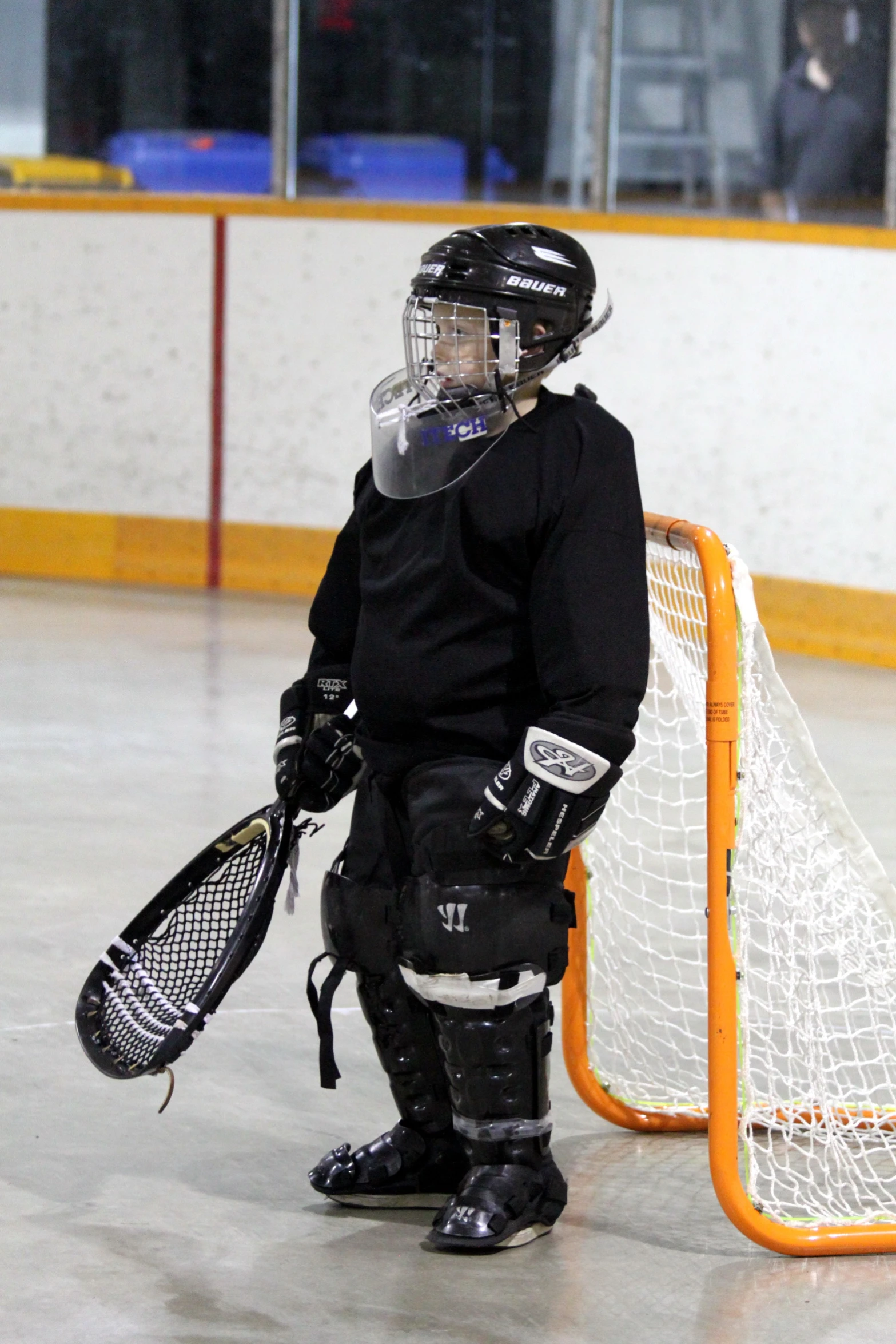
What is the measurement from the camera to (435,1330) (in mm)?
2512

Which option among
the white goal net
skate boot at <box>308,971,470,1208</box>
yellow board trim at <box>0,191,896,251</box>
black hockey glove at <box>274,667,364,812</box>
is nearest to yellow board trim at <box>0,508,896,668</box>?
yellow board trim at <box>0,191,896,251</box>

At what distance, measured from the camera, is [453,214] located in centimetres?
813

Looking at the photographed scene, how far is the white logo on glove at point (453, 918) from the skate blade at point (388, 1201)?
1.60 feet

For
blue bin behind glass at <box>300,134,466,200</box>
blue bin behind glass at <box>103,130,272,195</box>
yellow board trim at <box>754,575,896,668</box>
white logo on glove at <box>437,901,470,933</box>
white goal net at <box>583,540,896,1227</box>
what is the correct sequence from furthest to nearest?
blue bin behind glass at <box>103,130,272,195</box> < blue bin behind glass at <box>300,134,466,200</box> < yellow board trim at <box>754,575,896,668</box> < white goal net at <box>583,540,896,1227</box> < white logo on glove at <box>437,901,470,933</box>

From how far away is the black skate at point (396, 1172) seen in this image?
2.92 metres

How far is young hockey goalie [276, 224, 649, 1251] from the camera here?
8.62 feet

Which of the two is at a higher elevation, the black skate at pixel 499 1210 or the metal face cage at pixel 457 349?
the metal face cage at pixel 457 349

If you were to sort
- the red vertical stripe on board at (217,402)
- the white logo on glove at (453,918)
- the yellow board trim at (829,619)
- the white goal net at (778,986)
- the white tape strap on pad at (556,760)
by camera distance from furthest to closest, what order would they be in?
the red vertical stripe on board at (217,402) < the yellow board trim at (829,619) < the white goal net at (778,986) < the white logo on glove at (453,918) < the white tape strap on pad at (556,760)

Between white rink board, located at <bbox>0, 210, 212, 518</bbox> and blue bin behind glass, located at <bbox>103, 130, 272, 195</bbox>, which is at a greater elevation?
blue bin behind glass, located at <bbox>103, 130, 272, 195</bbox>

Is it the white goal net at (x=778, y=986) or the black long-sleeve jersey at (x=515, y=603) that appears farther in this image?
the white goal net at (x=778, y=986)

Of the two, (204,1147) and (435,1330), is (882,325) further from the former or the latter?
(435,1330)

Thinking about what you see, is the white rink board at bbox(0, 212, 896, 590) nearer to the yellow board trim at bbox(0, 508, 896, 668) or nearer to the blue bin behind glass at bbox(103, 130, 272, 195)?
the yellow board trim at bbox(0, 508, 896, 668)

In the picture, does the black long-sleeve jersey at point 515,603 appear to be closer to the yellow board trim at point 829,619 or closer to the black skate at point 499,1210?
the black skate at point 499,1210

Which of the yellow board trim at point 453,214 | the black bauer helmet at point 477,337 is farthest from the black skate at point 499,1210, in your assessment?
the yellow board trim at point 453,214
